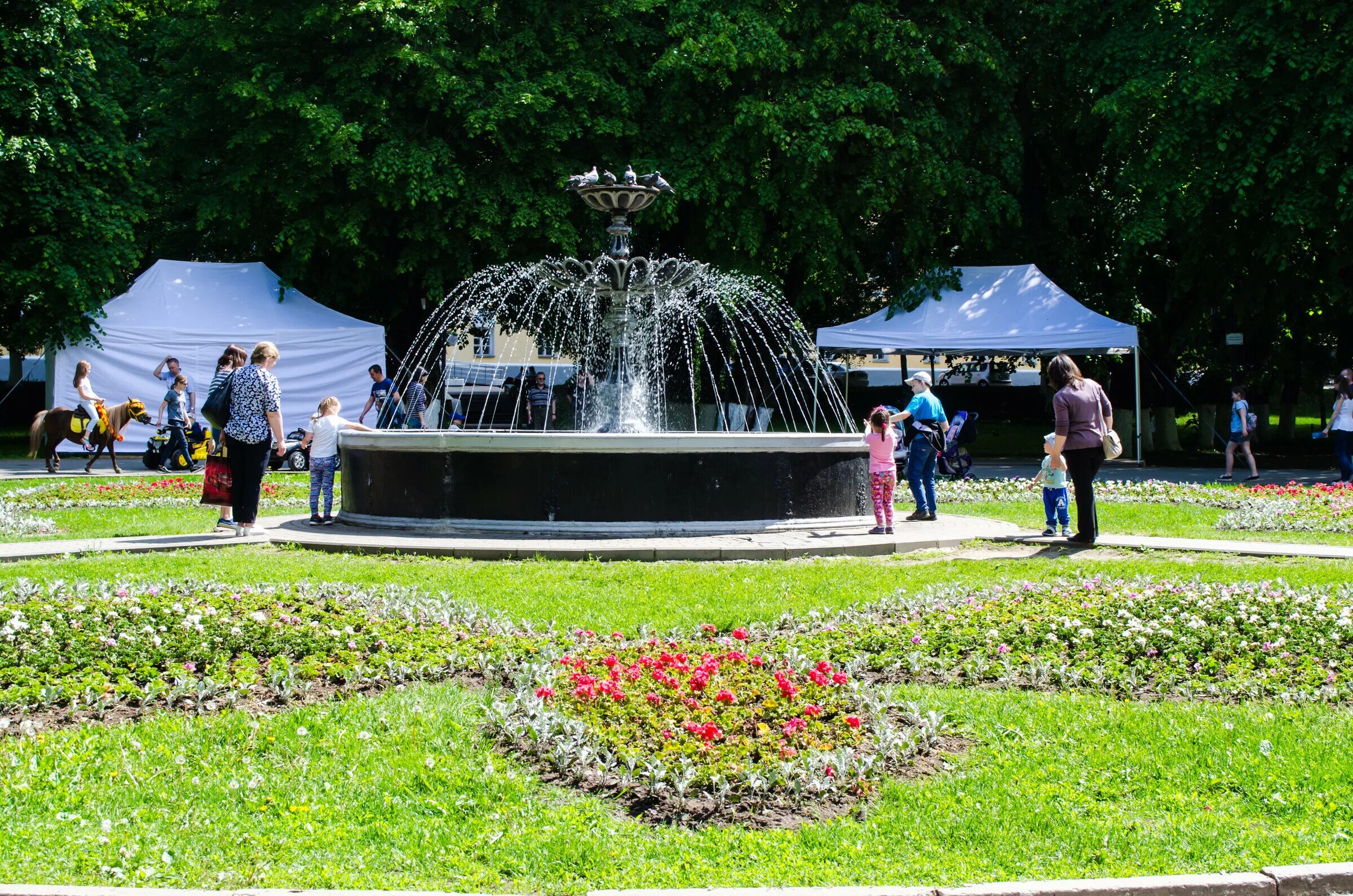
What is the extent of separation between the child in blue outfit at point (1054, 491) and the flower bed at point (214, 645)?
5.60 metres

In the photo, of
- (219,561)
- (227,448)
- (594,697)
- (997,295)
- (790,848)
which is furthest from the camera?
(997,295)

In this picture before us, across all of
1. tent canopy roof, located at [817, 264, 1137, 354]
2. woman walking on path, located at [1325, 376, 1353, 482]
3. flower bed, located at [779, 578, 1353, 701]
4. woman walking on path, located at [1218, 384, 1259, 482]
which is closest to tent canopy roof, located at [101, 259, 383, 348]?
tent canopy roof, located at [817, 264, 1137, 354]

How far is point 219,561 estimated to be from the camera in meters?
9.09

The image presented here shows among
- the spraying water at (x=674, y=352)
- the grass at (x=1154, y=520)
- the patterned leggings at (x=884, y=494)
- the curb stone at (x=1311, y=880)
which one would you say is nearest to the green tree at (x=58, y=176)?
the spraying water at (x=674, y=352)

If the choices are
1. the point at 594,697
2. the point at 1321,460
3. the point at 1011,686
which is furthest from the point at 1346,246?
the point at 594,697

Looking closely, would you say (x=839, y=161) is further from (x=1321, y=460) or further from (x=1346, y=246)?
(x=1321, y=460)

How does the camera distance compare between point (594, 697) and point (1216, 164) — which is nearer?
point (594, 697)

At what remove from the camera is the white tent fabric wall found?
22.3 m

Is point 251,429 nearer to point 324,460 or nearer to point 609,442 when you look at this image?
point 324,460

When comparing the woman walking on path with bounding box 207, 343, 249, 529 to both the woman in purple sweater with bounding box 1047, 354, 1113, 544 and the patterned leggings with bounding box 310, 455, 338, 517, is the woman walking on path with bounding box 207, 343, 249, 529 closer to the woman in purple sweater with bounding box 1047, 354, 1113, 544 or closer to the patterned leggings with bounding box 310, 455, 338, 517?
the patterned leggings with bounding box 310, 455, 338, 517

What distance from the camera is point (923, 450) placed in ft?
40.3

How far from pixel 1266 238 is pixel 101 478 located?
1858 cm

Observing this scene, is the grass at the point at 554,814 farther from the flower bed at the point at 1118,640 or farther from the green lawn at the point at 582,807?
the flower bed at the point at 1118,640

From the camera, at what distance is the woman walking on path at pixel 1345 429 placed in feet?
54.9
